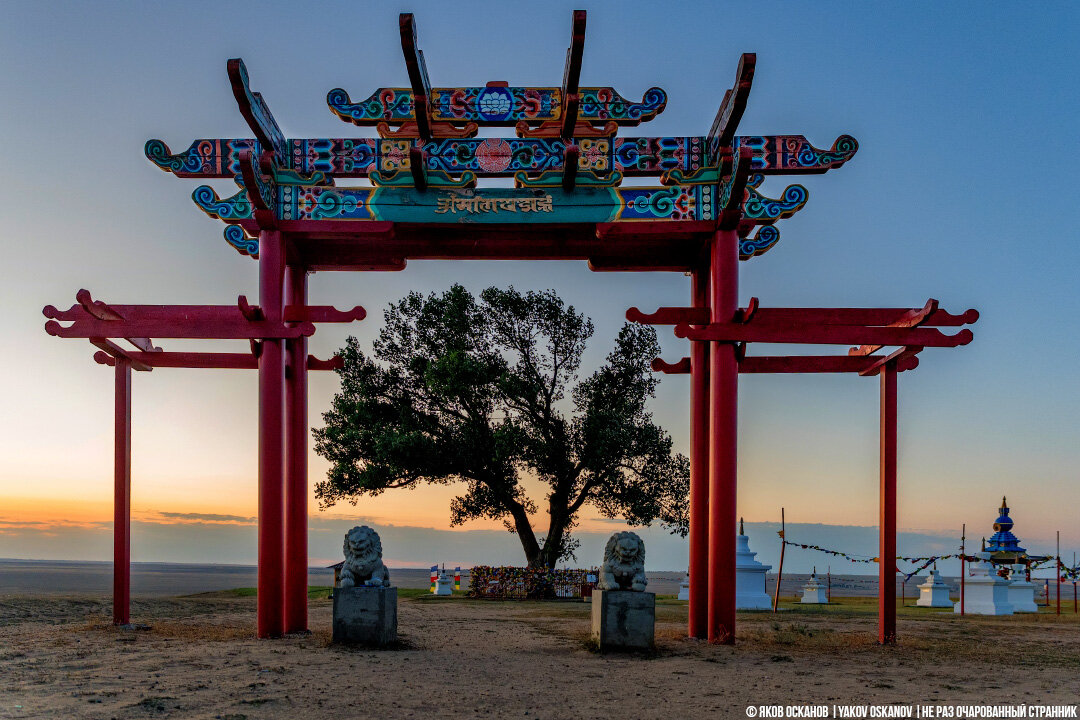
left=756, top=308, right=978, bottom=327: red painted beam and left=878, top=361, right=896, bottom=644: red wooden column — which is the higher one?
left=756, top=308, right=978, bottom=327: red painted beam

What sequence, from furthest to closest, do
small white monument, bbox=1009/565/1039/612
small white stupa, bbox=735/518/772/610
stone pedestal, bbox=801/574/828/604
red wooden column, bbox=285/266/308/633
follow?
stone pedestal, bbox=801/574/828/604
small white monument, bbox=1009/565/1039/612
small white stupa, bbox=735/518/772/610
red wooden column, bbox=285/266/308/633

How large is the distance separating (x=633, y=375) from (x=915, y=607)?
7.93 m

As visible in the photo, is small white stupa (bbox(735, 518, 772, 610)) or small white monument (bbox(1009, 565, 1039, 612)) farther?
small white monument (bbox(1009, 565, 1039, 612))

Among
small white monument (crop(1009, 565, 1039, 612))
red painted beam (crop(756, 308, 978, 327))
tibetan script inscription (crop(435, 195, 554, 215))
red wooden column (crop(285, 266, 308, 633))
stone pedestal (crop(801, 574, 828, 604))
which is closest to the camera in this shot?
red painted beam (crop(756, 308, 978, 327))

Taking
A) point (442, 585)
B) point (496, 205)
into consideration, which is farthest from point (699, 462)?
point (442, 585)

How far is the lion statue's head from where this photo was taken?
1027 centimetres

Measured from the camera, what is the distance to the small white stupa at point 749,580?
17953 millimetres

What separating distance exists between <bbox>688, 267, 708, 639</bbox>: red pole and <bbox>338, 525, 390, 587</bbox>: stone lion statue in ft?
12.3

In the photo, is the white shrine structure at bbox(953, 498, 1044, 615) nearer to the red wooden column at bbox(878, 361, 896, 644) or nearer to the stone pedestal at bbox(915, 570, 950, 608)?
the stone pedestal at bbox(915, 570, 950, 608)

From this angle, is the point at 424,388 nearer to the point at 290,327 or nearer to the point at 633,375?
the point at 633,375

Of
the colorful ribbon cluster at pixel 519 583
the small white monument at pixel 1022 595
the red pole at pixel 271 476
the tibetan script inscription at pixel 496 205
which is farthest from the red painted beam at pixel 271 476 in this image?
the small white monument at pixel 1022 595

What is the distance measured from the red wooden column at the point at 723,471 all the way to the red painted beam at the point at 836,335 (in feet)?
0.87

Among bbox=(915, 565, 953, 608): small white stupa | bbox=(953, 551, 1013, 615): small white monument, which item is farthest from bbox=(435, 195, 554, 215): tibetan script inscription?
bbox=(915, 565, 953, 608): small white stupa

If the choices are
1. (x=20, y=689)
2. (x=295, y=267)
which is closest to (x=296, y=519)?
(x=295, y=267)
